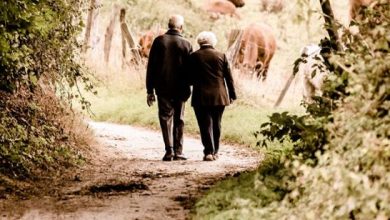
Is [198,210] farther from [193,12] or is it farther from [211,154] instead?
[193,12]

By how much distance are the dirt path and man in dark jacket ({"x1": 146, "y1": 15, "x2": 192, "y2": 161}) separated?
0.65 metres

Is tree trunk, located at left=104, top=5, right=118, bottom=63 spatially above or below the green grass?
above

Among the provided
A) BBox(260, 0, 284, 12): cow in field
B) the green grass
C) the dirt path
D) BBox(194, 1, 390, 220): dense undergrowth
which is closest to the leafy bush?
the dirt path

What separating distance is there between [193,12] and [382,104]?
2739 centimetres

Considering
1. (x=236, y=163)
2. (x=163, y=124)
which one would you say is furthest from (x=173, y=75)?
(x=236, y=163)

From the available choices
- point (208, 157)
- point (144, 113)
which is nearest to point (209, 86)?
point (208, 157)

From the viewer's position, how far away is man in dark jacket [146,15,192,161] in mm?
10344

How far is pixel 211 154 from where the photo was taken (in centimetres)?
1053

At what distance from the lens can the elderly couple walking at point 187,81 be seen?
10.3 metres

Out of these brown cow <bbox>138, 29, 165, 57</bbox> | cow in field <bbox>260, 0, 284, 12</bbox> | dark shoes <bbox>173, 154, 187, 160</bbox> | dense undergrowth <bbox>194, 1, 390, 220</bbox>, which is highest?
cow in field <bbox>260, 0, 284, 12</bbox>

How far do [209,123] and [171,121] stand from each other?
655 mm

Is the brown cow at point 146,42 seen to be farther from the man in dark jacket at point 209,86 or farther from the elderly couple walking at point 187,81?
the man in dark jacket at point 209,86

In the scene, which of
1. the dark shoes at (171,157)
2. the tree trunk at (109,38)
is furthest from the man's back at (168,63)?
the tree trunk at (109,38)

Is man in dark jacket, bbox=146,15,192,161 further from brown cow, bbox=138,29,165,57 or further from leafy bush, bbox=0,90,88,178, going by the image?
brown cow, bbox=138,29,165,57
